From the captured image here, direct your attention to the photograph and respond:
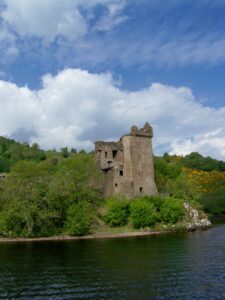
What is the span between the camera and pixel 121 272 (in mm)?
40469

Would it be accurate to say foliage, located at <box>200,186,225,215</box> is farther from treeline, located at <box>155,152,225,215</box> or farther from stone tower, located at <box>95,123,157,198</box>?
stone tower, located at <box>95,123,157,198</box>

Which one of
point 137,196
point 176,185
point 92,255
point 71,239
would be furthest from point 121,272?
point 176,185

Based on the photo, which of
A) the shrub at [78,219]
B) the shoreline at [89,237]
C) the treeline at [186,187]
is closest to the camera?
the shoreline at [89,237]

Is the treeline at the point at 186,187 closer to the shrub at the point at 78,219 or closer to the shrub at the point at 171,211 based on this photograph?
the shrub at the point at 171,211

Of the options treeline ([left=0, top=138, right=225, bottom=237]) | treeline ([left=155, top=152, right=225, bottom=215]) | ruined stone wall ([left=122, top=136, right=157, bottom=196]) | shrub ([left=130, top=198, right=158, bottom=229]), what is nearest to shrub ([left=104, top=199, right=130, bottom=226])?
treeline ([left=0, top=138, right=225, bottom=237])

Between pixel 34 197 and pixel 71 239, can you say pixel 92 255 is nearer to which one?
pixel 71 239

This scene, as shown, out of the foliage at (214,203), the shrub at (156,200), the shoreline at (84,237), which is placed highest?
the foliage at (214,203)

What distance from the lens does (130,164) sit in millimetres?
100562

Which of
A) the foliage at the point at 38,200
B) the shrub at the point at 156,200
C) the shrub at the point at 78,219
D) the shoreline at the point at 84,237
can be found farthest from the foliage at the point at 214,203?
the shrub at the point at 78,219

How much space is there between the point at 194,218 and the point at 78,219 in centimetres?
3059

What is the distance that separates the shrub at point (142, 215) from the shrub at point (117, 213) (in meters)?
1.81

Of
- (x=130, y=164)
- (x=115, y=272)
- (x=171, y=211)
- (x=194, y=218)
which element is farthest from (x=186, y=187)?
(x=115, y=272)

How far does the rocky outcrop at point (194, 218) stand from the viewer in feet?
304

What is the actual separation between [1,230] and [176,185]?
48.9m
